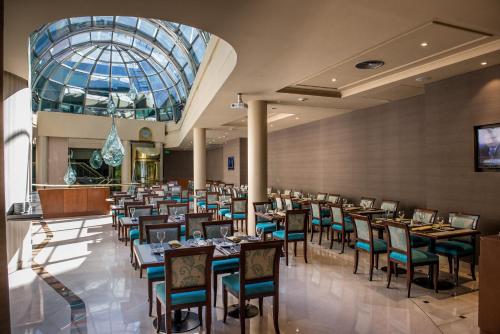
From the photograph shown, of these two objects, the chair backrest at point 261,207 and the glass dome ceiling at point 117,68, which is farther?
the glass dome ceiling at point 117,68

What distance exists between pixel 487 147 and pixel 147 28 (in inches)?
571

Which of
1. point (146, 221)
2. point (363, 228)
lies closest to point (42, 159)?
point (146, 221)

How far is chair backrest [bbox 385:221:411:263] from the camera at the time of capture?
13.6 feet

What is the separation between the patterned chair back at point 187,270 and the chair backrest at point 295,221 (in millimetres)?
2831

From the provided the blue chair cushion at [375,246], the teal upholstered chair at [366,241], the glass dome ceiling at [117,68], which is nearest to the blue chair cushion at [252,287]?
the teal upholstered chair at [366,241]

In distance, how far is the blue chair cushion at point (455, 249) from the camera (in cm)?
455

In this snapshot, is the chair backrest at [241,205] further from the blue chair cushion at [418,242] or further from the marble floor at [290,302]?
the blue chair cushion at [418,242]

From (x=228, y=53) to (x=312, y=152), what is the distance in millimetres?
6386

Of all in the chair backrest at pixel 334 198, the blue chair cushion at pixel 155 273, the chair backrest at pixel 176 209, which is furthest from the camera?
the chair backrest at pixel 334 198

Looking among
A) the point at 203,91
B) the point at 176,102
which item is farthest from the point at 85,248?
the point at 176,102

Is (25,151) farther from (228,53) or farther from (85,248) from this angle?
(228,53)

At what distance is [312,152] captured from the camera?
11.0 meters

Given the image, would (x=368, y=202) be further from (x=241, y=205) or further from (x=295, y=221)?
(x=241, y=205)

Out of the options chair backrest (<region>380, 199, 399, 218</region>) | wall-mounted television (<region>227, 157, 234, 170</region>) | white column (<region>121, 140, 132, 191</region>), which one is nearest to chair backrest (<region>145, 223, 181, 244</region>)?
chair backrest (<region>380, 199, 399, 218</region>)
